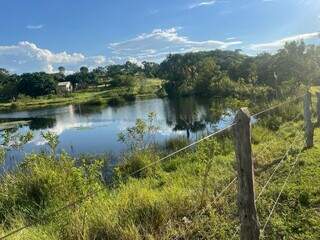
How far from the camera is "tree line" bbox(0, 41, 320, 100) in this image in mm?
30797

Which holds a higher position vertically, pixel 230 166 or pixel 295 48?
pixel 295 48

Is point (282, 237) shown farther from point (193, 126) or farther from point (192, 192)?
point (193, 126)

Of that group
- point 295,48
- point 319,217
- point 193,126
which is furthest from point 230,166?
point 295,48

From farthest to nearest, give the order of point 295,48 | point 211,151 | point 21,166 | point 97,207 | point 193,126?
point 295,48 → point 193,126 → point 21,166 → point 211,151 → point 97,207

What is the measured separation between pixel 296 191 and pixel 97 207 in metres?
2.72

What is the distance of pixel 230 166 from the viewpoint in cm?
821

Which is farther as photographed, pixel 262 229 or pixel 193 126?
pixel 193 126

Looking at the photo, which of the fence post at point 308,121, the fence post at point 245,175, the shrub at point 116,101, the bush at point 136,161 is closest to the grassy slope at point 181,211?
the fence post at point 245,175

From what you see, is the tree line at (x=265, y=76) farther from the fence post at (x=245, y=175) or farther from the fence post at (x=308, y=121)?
the fence post at (x=245, y=175)

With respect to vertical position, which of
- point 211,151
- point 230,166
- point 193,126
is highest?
point 211,151

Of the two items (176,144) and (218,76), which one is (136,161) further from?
(218,76)

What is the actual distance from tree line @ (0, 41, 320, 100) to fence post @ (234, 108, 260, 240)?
63.8 feet

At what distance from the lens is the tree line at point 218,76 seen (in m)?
30.8

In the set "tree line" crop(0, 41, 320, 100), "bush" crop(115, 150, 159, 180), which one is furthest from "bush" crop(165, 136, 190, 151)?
"tree line" crop(0, 41, 320, 100)
